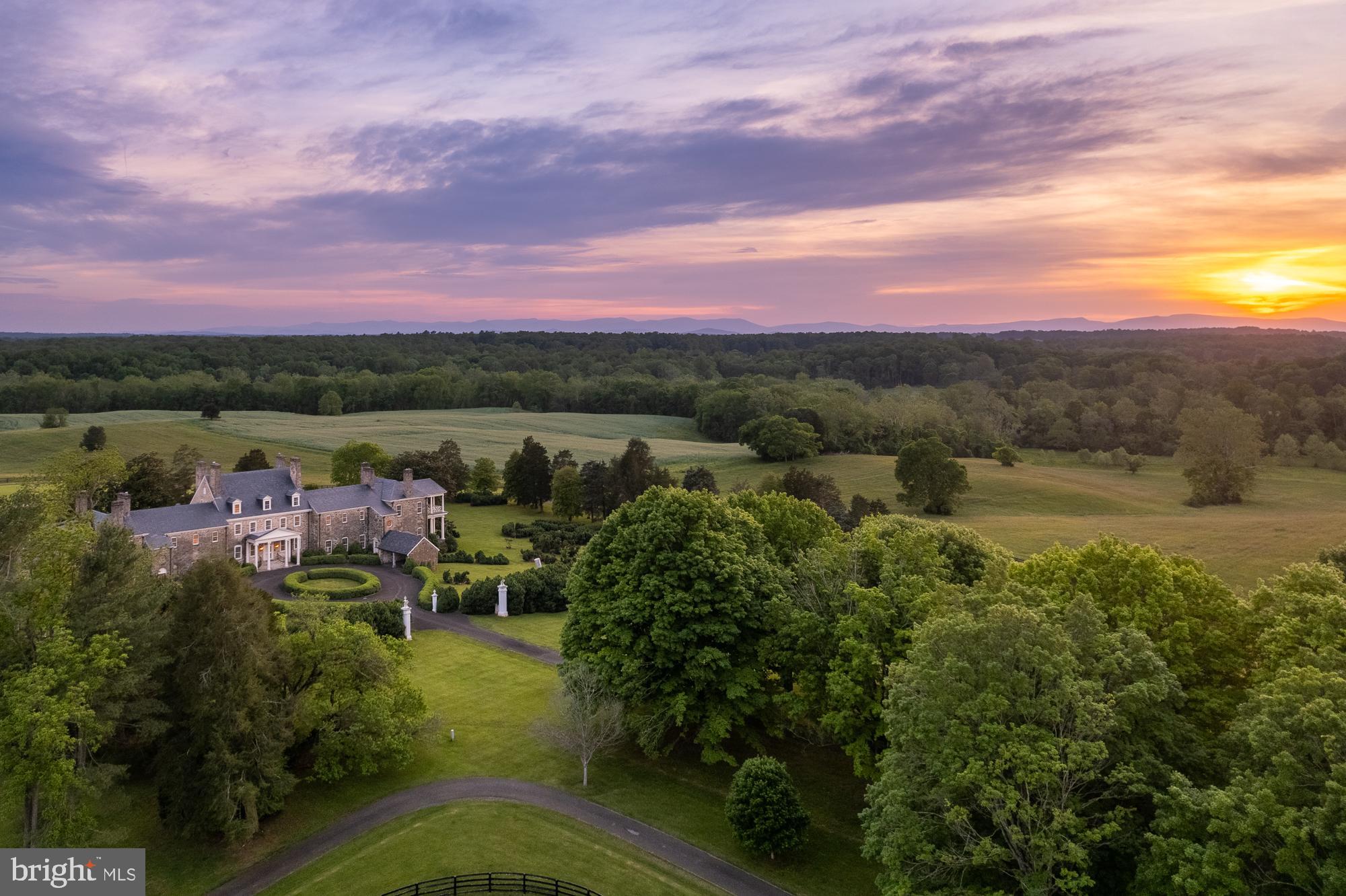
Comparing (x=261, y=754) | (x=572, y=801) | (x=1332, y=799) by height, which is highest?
(x=1332, y=799)

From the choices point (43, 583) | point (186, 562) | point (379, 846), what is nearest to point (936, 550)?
point (379, 846)

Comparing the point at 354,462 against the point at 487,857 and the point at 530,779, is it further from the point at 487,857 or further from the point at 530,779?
the point at 487,857

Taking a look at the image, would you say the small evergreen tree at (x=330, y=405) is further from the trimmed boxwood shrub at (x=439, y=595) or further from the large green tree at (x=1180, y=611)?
the large green tree at (x=1180, y=611)

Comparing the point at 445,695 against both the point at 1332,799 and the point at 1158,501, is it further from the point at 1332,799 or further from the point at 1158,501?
the point at 1158,501

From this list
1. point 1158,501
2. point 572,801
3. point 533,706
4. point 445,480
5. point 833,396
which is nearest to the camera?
point 572,801

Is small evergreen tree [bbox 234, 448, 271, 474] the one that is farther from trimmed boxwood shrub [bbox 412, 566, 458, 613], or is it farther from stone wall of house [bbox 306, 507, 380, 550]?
trimmed boxwood shrub [bbox 412, 566, 458, 613]
